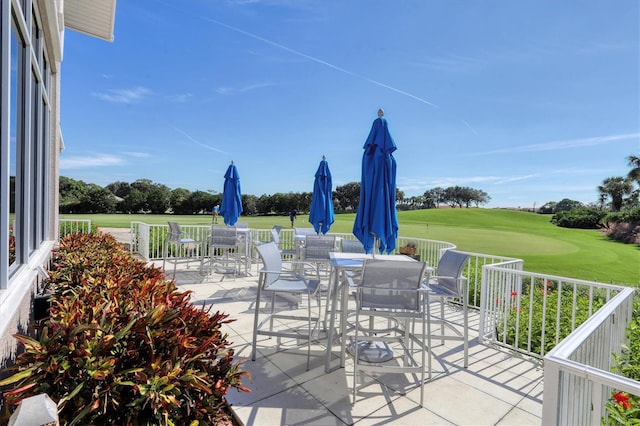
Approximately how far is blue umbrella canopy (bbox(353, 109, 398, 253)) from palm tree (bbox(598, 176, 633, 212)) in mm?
35844

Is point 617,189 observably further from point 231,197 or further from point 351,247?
point 231,197

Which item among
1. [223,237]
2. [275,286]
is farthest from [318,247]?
[275,286]

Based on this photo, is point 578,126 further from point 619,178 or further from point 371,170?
Answer: point 371,170

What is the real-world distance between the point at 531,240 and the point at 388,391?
2734 cm

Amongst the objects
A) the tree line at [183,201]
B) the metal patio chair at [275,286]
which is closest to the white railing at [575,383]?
the metal patio chair at [275,286]

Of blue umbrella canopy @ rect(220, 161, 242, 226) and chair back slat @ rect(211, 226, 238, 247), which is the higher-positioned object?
blue umbrella canopy @ rect(220, 161, 242, 226)

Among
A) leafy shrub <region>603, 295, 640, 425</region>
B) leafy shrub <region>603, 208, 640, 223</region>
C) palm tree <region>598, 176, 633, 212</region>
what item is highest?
palm tree <region>598, 176, 633, 212</region>

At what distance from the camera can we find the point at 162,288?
6.55 feet

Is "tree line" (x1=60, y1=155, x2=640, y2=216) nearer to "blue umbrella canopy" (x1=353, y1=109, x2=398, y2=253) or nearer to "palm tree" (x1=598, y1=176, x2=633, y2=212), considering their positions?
"palm tree" (x1=598, y1=176, x2=633, y2=212)

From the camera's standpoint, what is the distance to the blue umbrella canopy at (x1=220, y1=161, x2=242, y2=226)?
804 cm

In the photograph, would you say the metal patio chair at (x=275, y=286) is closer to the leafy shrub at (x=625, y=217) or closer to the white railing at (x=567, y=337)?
the white railing at (x=567, y=337)

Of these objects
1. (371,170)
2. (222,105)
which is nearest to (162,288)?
(371,170)

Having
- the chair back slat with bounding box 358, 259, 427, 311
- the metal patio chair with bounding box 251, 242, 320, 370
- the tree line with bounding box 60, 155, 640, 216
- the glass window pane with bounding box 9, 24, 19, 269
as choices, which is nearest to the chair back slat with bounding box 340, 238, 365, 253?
the metal patio chair with bounding box 251, 242, 320, 370

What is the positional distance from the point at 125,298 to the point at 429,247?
→ 696 cm
